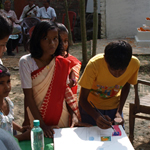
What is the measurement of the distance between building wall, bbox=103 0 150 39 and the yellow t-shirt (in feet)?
24.3

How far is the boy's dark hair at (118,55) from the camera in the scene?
185cm

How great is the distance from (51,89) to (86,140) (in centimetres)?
53

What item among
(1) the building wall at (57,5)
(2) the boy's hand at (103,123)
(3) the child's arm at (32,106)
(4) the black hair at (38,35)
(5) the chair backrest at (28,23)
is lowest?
(2) the boy's hand at (103,123)

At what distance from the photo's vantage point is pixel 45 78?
1982 mm

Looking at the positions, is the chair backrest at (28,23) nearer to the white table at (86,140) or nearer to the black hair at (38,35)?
the black hair at (38,35)

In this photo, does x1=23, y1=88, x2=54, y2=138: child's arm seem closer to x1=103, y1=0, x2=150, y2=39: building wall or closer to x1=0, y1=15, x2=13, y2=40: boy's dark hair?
x1=0, y1=15, x2=13, y2=40: boy's dark hair

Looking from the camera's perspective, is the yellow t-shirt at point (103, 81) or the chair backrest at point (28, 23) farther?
the chair backrest at point (28, 23)

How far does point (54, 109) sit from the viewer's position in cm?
204

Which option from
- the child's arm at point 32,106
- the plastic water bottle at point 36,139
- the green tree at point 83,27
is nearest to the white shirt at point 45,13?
the green tree at point 83,27

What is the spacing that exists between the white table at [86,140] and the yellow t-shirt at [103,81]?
0.39m

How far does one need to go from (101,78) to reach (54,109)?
0.52 m

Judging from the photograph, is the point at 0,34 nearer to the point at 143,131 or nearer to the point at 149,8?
the point at 143,131

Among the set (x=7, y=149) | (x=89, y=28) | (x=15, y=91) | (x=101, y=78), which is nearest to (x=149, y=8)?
(x=89, y=28)

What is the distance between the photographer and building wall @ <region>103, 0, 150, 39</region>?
9156mm
